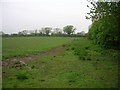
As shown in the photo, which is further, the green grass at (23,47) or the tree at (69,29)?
the tree at (69,29)

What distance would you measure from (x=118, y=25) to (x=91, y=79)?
23.4 feet

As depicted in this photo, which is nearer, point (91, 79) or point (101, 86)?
point (101, 86)

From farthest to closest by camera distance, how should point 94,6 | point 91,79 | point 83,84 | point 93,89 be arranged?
point 94,6, point 91,79, point 83,84, point 93,89

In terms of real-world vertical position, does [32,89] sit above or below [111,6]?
below

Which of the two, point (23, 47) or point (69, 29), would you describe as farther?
point (69, 29)

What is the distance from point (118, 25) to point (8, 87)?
437 inches

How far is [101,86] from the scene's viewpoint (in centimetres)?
850

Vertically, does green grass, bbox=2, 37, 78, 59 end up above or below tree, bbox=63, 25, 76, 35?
below

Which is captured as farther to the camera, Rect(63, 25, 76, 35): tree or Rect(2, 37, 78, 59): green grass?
Rect(63, 25, 76, 35): tree

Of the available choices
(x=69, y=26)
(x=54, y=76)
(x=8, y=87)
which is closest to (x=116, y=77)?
(x=54, y=76)

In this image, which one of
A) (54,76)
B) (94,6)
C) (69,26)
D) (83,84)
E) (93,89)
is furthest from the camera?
(69,26)

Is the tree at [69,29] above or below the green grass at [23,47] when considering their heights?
above

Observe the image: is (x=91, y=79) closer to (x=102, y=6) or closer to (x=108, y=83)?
(x=108, y=83)

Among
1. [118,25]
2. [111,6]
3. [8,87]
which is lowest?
[8,87]
